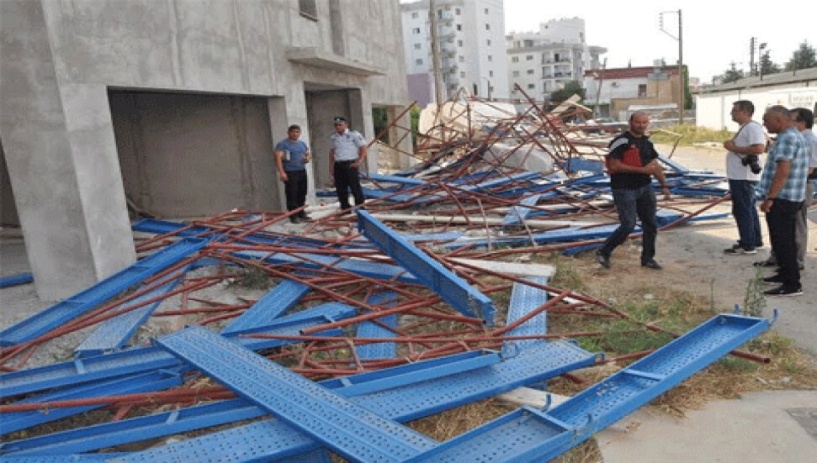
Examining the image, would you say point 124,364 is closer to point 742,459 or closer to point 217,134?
point 742,459

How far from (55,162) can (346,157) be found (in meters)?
4.37

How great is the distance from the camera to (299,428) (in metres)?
2.82

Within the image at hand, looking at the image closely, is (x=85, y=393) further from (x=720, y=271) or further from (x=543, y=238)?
(x=720, y=271)

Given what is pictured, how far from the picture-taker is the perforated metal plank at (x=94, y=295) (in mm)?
4750

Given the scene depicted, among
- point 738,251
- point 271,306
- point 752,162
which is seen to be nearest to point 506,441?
point 271,306

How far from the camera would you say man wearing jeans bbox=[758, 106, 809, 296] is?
184 inches

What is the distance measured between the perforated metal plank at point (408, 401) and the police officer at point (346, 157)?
5794 millimetres

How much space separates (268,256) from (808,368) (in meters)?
4.71

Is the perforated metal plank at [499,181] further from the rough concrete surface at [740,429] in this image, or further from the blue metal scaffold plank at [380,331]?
the rough concrete surface at [740,429]

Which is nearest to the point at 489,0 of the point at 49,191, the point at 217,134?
the point at 217,134

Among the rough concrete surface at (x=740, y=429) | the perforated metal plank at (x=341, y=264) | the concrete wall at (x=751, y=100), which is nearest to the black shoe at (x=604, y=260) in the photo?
the rough concrete surface at (x=740, y=429)

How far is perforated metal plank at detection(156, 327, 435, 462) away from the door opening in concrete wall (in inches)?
267

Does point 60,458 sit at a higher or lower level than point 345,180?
lower

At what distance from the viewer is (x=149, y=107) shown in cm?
991
